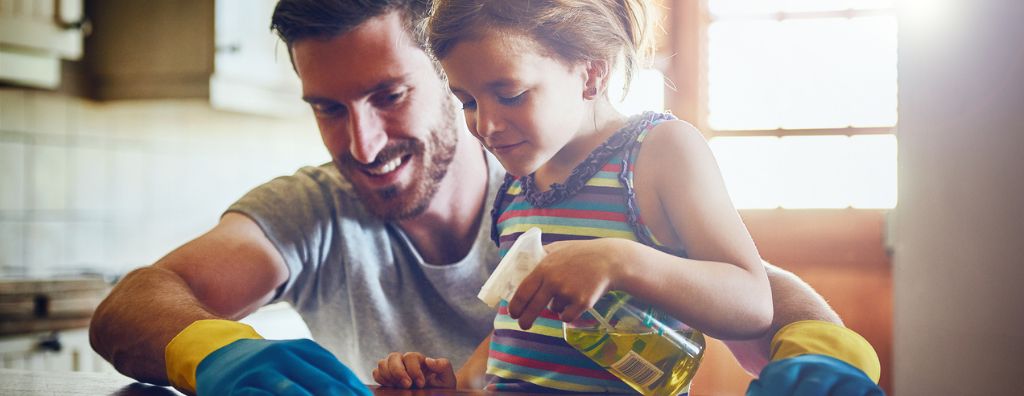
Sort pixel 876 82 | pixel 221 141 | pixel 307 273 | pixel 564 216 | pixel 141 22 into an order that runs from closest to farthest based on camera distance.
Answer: pixel 564 216 → pixel 307 273 → pixel 876 82 → pixel 141 22 → pixel 221 141

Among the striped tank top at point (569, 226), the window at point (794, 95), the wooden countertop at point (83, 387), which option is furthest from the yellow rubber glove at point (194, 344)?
the window at point (794, 95)

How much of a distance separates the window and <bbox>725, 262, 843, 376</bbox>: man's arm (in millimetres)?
281

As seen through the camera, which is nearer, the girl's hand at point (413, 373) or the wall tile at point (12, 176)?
the girl's hand at point (413, 373)

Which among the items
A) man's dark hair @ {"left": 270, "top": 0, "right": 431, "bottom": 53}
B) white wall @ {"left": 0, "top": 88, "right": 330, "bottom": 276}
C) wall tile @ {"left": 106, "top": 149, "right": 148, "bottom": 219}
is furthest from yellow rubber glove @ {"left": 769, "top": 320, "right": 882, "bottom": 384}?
wall tile @ {"left": 106, "top": 149, "right": 148, "bottom": 219}

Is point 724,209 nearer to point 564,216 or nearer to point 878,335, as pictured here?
point 564,216

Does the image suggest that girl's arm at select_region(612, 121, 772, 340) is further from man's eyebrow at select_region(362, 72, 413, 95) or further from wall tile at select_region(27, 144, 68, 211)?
wall tile at select_region(27, 144, 68, 211)

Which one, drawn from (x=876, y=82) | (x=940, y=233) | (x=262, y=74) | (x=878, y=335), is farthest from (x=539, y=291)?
(x=262, y=74)

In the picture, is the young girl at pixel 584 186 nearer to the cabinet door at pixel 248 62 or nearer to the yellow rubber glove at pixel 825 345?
the yellow rubber glove at pixel 825 345

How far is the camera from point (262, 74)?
4.58 ft

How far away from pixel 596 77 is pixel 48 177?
1.17 metres

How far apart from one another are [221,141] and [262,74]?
227mm

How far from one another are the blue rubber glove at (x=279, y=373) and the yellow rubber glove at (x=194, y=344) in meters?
0.04

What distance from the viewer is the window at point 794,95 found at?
891mm

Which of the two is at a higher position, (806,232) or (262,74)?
(262,74)
